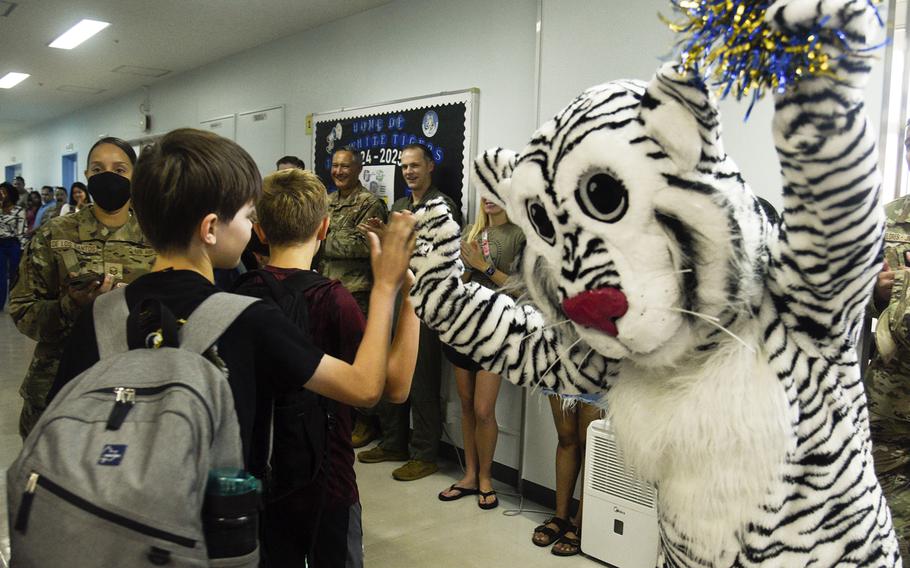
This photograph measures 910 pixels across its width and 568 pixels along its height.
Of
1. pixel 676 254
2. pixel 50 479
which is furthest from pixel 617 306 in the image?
pixel 50 479

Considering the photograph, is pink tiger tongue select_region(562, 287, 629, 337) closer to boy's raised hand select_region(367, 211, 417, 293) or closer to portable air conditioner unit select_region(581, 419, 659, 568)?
boy's raised hand select_region(367, 211, 417, 293)

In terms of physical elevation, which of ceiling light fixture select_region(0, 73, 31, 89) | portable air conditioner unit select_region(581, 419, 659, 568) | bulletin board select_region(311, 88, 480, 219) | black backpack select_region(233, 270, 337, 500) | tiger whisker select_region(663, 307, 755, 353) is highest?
ceiling light fixture select_region(0, 73, 31, 89)

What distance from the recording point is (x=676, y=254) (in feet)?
2.76

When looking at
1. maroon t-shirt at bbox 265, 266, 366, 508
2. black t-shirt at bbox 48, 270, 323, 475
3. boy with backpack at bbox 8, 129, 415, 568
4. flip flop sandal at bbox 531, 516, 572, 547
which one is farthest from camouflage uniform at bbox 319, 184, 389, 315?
black t-shirt at bbox 48, 270, 323, 475

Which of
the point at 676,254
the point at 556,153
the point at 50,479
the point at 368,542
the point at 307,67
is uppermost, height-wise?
the point at 307,67

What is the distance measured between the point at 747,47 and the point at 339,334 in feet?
3.75

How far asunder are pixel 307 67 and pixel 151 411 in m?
4.72

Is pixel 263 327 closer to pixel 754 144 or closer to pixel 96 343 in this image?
pixel 96 343

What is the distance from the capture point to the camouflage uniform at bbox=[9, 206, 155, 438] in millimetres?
2047

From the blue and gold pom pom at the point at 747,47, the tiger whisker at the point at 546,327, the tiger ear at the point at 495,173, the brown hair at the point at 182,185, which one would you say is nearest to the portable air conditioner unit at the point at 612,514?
the tiger whisker at the point at 546,327

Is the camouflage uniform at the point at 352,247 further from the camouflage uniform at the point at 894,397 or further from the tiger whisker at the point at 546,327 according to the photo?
the tiger whisker at the point at 546,327

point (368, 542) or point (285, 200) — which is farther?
point (368, 542)

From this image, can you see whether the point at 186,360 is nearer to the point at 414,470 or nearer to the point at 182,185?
the point at 182,185

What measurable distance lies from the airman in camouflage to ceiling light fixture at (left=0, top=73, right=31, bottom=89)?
5.95 m
